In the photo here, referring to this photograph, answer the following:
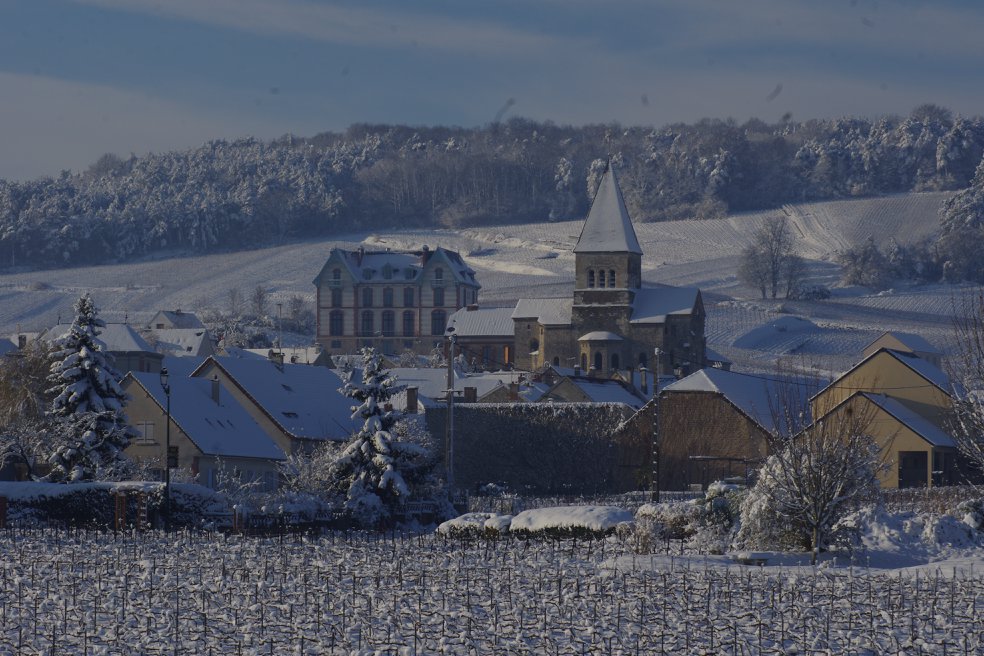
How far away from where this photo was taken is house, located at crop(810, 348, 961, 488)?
57219mm

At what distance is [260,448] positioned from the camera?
56.0 m

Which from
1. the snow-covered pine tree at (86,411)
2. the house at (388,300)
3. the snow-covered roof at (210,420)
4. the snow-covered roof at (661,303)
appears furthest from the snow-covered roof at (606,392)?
the house at (388,300)

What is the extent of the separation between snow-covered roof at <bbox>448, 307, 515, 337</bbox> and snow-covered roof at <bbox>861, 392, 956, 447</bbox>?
2535 inches

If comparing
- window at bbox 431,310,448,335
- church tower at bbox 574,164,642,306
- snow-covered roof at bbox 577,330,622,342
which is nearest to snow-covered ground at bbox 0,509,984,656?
snow-covered roof at bbox 577,330,622,342

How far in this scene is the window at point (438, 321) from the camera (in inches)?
5812

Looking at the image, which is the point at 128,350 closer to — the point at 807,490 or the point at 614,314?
the point at 614,314

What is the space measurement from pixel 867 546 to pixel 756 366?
9975cm

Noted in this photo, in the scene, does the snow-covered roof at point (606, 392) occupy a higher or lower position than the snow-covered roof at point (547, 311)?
lower

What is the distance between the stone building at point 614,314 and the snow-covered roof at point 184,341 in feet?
87.2

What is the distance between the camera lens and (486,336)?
125062 mm

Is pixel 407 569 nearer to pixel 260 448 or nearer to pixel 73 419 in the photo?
pixel 73 419

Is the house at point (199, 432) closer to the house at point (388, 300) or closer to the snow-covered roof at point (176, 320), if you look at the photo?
the snow-covered roof at point (176, 320)

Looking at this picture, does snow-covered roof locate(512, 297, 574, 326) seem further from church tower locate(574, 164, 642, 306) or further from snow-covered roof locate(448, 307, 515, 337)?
snow-covered roof locate(448, 307, 515, 337)

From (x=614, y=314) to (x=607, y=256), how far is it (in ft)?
12.9
